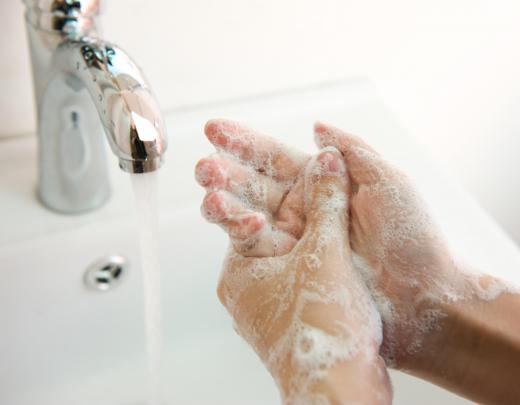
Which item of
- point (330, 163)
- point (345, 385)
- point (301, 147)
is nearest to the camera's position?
point (345, 385)

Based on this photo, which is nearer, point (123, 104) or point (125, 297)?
point (123, 104)

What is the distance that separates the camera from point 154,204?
1.63 feet

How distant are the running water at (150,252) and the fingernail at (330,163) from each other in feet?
0.44

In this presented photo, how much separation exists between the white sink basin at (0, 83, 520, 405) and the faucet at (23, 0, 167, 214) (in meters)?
0.04

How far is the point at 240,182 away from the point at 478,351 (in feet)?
0.75

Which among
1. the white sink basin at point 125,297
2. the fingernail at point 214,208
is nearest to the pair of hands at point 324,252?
the fingernail at point 214,208

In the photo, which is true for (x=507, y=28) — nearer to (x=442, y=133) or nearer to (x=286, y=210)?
(x=442, y=133)

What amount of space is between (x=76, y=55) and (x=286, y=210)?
201 millimetres

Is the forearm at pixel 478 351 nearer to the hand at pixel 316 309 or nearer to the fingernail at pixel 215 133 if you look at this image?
the hand at pixel 316 309

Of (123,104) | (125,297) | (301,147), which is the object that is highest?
(123,104)

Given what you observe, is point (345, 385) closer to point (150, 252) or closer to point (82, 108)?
point (150, 252)

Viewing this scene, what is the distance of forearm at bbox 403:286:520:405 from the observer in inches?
19.5

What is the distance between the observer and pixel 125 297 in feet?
2.00

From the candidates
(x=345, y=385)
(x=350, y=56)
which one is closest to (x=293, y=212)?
(x=345, y=385)
